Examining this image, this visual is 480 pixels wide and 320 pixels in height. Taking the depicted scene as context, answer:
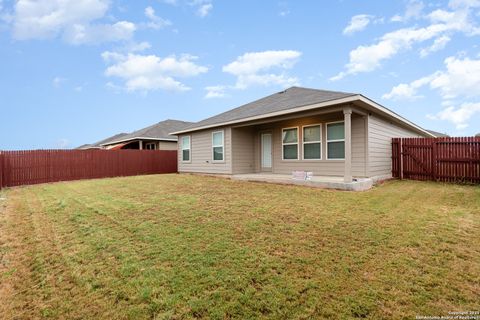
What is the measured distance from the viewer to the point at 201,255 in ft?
10.0

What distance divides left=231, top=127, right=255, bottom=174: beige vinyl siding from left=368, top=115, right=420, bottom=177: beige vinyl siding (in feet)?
18.4

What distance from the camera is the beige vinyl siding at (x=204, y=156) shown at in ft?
40.4

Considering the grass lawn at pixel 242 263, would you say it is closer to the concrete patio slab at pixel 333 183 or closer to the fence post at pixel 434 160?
the concrete patio slab at pixel 333 183

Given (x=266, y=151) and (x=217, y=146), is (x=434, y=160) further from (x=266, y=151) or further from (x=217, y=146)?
(x=217, y=146)

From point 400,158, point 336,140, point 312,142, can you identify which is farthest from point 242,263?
point 400,158

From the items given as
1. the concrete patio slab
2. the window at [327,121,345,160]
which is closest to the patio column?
the concrete patio slab

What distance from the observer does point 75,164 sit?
14242 millimetres

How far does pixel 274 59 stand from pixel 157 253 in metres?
18.9

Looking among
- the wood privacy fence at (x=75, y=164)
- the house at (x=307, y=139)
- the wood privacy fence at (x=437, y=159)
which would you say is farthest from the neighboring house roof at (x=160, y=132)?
the wood privacy fence at (x=437, y=159)

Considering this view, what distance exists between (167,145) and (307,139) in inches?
509

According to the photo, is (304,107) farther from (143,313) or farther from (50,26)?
(50,26)

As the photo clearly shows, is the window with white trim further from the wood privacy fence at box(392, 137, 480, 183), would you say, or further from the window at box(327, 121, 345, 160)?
the wood privacy fence at box(392, 137, 480, 183)

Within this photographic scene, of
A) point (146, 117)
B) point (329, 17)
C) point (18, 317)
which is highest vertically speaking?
point (329, 17)

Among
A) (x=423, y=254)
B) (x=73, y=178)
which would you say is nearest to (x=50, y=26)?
(x=73, y=178)
